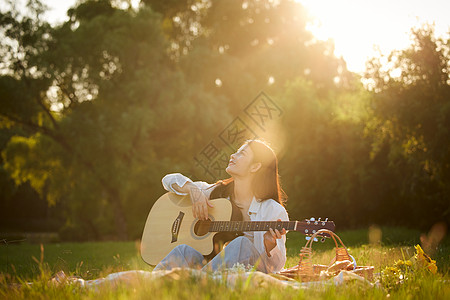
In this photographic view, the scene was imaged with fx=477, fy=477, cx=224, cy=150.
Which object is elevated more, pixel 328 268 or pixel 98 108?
pixel 98 108

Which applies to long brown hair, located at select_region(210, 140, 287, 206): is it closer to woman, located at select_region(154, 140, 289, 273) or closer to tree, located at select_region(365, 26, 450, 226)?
woman, located at select_region(154, 140, 289, 273)

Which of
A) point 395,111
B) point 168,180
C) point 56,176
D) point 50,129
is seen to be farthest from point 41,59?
point 168,180

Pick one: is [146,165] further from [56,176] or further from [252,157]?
[252,157]

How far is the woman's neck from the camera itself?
4574 mm

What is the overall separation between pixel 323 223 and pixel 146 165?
41.6 ft

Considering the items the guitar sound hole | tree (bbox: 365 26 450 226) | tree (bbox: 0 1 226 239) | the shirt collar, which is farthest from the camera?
tree (bbox: 0 1 226 239)

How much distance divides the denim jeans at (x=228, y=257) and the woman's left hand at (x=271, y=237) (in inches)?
3.4

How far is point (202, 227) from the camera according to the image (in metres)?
4.48

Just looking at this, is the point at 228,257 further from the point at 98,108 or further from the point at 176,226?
the point at 98,108

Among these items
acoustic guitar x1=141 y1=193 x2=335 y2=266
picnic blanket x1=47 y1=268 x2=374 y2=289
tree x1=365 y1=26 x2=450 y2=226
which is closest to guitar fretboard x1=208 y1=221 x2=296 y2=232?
acoustic guitar x1=141 y1=193 x2=335 y2=266

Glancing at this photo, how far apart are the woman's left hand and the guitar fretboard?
0.04 m

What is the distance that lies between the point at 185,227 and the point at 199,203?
0.31 metres

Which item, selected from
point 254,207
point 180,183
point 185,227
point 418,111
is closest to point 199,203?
point 185,227

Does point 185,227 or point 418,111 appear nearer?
point 185,227
